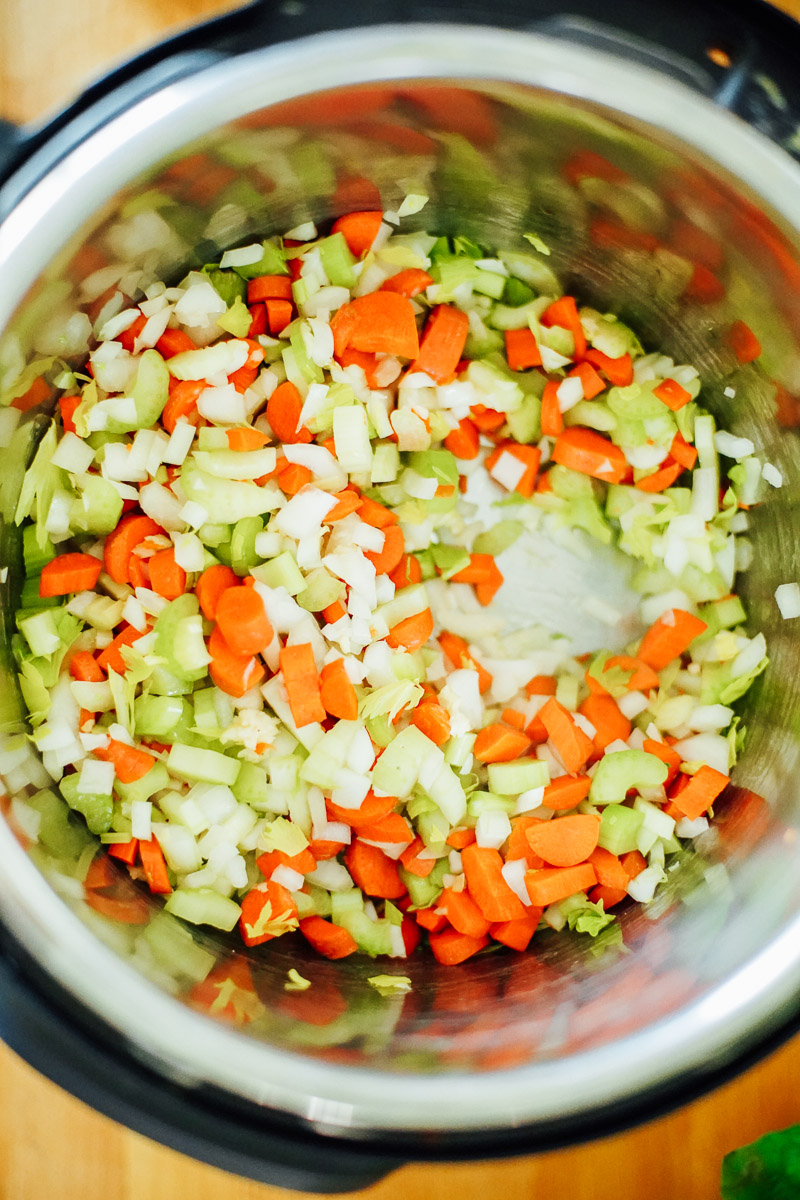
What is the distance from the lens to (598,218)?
0.88m

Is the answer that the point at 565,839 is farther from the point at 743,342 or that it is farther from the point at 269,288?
the point at 269,288

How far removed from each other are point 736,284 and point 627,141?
0.62 feet

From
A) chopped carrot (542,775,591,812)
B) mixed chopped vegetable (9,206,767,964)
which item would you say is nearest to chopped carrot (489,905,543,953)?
mixed chopped vegetable (9,206,767,964)

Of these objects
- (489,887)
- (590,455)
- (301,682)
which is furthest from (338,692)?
(590,455)

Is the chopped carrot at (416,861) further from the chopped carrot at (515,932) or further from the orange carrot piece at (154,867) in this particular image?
the orange carrot piece at (154,867)

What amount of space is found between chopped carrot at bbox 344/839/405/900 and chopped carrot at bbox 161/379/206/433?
490mm

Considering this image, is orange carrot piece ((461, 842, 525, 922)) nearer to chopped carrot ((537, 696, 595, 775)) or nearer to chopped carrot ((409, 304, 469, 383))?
chopped carrot ((537, 696, 595, 775))

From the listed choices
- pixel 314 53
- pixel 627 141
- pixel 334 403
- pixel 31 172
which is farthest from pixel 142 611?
pixel 627 141

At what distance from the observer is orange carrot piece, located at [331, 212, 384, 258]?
91 cm

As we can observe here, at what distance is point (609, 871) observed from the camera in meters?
0.93

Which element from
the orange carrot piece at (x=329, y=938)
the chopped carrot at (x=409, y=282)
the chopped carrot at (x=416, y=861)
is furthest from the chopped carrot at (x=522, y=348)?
the orange carrot piece at (x=329, y=938)

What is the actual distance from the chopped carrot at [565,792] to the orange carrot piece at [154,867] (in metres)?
0.41

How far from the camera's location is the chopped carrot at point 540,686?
3.32 ft

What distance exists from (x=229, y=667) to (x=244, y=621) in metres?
0.05
